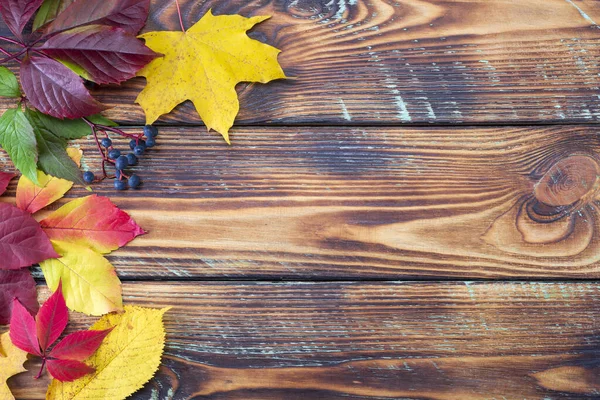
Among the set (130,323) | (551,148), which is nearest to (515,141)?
(551,148)

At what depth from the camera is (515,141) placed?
2.23ft

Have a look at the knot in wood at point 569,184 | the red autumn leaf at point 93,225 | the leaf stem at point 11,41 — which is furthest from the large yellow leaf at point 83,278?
the knot in wood at point 569,184

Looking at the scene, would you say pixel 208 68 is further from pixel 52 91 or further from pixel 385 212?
pixel 385 212

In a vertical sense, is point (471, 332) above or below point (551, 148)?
below

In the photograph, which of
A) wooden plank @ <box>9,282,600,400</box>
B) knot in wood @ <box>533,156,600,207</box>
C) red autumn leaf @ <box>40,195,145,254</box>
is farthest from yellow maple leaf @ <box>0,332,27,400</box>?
knot in wood @ <box>533,156,600,207</box>

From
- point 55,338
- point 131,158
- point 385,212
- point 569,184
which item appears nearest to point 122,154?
point 131,158

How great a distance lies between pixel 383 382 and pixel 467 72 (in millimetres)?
409

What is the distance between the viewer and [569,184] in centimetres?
67

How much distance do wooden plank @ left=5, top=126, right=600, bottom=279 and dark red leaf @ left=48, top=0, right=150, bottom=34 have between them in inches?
5.6

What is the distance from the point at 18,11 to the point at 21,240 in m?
0.27

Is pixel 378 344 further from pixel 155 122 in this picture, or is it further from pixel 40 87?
pixel 40 87

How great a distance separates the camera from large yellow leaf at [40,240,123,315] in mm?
639

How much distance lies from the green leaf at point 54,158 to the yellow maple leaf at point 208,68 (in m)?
0.11

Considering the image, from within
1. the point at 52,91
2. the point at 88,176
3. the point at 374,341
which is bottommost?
the point at 374,341
